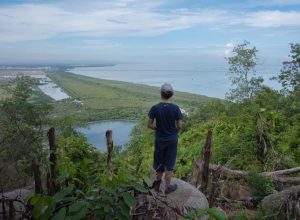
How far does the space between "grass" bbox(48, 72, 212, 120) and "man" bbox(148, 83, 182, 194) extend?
1184 inches

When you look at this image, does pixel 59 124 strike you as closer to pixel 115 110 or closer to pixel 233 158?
pixel 233 158

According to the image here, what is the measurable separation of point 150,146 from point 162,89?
41.9 feet

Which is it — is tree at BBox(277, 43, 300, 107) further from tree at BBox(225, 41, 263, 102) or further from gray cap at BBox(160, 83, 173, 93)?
gray cap at BBox(160, 83, 173, 93)

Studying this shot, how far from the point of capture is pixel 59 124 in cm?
1875

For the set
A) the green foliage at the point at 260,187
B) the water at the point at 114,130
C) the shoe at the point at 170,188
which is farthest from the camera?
the water at the point at 114,130

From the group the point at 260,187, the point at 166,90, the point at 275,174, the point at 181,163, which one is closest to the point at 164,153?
the point at 166,90

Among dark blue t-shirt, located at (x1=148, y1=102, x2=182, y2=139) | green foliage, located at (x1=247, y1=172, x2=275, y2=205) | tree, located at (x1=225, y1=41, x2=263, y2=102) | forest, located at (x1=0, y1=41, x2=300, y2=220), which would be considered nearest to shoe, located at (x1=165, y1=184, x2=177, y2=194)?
forest, located at (x1=0, y1=41, x2=300, y2=220)

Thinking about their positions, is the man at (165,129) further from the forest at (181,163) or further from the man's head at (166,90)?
the forest at (181,163)

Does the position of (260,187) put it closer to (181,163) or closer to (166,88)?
(166,88)

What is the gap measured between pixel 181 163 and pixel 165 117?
701 centimetres

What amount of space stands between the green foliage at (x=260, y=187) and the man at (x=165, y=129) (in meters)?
2.40

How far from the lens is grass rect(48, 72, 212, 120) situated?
47.9m

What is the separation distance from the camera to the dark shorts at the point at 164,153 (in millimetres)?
5305

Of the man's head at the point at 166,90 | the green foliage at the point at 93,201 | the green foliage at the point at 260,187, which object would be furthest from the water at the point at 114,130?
the green foliage at the point at 93,201
